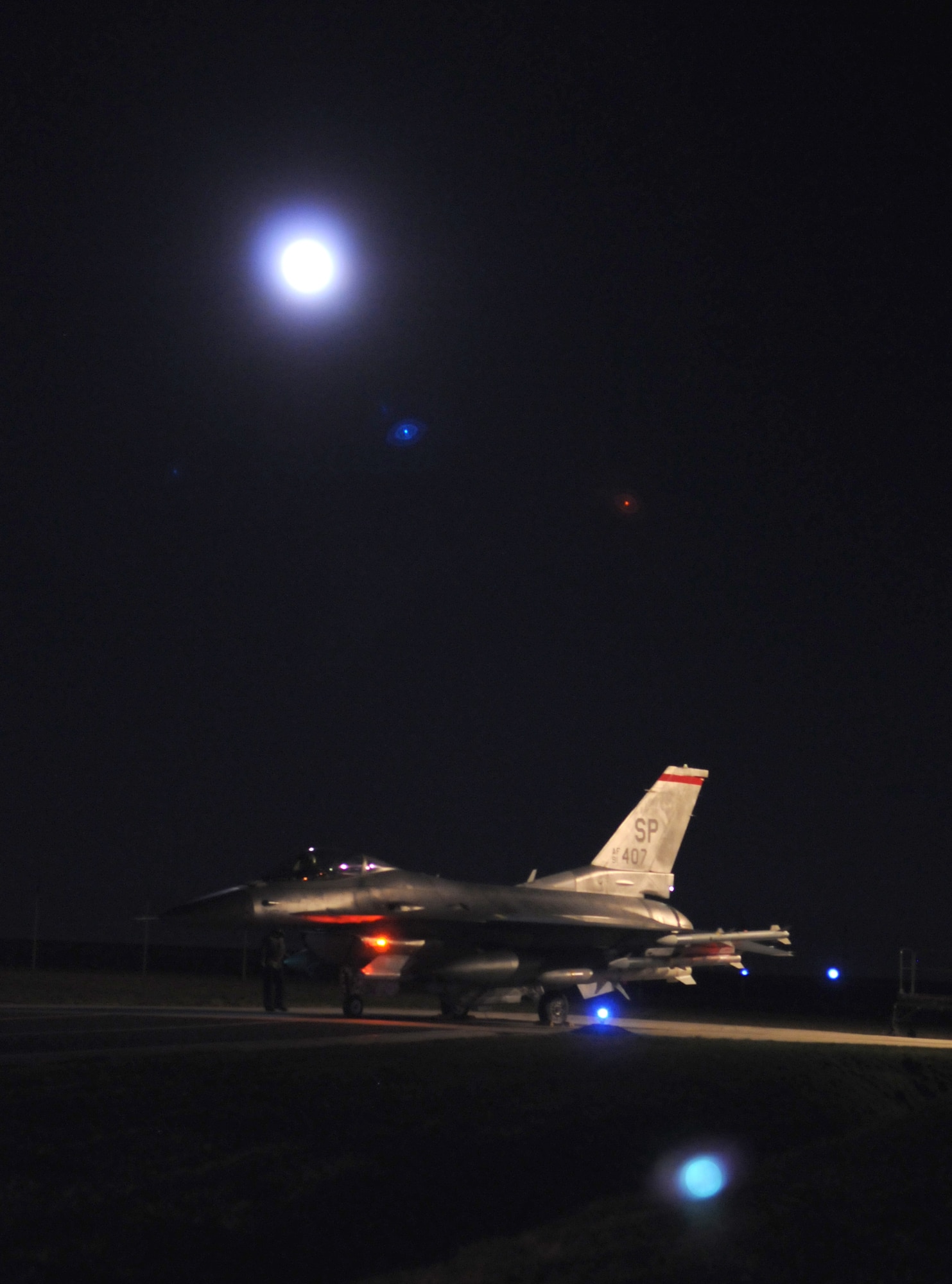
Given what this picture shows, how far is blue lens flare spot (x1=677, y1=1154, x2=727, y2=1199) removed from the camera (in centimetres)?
1080

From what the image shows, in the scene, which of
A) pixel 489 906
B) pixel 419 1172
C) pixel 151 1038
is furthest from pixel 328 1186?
pixel 489 906

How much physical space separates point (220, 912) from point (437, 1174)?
12841 mm

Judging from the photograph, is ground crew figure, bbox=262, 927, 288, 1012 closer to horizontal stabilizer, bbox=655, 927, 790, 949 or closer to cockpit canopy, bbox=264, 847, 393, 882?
cockpit canopy, bbox=264, 847, 393, 882

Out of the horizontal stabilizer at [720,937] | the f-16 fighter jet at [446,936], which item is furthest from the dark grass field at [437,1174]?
the horizontal stabilizer at [720,937]

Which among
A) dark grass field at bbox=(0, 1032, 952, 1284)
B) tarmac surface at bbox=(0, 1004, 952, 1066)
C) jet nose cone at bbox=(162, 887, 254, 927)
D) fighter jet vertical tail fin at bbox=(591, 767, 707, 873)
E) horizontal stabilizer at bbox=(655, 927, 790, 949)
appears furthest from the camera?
fighter jet vertical tail fin at bbox=(591, 767, 707, 873)

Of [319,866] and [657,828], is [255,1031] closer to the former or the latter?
[319,866]

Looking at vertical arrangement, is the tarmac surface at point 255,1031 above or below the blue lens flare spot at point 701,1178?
above

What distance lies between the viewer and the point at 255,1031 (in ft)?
58.4

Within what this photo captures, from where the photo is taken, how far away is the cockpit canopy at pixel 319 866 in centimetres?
2302

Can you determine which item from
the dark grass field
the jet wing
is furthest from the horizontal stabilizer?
the dark grass field

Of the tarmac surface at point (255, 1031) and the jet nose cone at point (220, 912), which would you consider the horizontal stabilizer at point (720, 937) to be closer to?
the tarmac surface at point (255, 1031)

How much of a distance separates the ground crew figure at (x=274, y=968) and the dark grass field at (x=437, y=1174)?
880 centimetres

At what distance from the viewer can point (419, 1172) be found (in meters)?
10.0

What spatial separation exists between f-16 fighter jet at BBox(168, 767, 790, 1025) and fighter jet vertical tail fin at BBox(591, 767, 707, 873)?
3132mm
